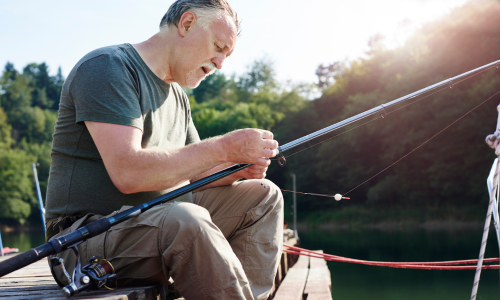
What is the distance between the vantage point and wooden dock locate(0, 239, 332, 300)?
1.48 meters

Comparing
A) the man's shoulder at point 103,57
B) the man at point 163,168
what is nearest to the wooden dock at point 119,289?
the man at point 163,168

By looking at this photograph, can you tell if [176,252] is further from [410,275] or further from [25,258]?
[410,275]

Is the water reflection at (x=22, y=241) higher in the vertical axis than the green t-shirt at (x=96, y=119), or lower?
lower

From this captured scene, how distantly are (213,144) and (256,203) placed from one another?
47 centimetres

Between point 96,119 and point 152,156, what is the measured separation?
A: 22 cm

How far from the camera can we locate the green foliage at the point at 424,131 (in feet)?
68.3

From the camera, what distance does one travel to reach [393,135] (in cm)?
2469

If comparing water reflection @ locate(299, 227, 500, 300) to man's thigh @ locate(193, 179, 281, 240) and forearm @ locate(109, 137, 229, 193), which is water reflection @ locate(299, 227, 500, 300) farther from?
forearm @ locate(109, 137, 229, 193)

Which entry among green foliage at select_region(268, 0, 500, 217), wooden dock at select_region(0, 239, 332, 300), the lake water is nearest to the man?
wooden dock at select_region(0, 239, 332, 300)

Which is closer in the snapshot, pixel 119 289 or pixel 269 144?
pixel 119 289

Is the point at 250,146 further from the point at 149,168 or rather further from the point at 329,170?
the point at 329,170

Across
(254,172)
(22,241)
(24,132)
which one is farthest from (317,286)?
(24,132)

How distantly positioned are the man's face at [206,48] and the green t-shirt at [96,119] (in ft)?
0.56

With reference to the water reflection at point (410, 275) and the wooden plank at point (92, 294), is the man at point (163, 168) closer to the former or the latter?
the wooden plank at point (92, 294)
